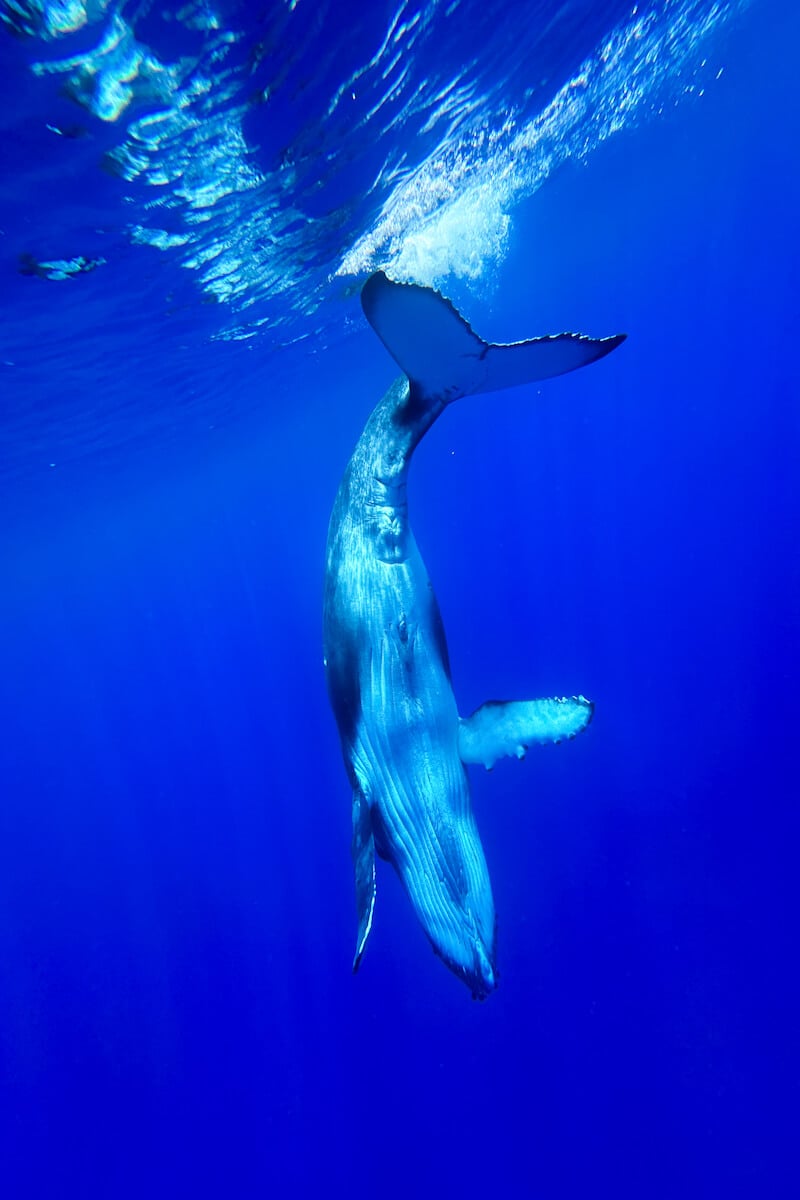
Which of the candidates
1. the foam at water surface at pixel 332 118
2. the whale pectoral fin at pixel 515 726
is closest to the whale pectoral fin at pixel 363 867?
the whale pectoral fin at pixel 515 726

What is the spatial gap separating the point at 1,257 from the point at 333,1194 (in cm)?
1848

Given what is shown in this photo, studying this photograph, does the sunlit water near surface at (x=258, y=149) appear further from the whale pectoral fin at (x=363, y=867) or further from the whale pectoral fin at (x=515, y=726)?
the whale pectoral fin at (x=363, y=867)

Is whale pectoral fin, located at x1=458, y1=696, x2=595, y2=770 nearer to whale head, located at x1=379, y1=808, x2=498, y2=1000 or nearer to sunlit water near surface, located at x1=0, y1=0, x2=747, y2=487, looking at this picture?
whale head, located at x1=379, y1=808, x2=498, y2=1000

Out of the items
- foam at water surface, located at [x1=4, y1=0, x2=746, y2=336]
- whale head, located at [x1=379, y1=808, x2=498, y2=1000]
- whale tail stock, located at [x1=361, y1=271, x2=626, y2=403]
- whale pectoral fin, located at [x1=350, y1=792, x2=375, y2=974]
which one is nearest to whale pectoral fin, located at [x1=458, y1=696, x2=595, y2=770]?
whale head, located at [x1=379, y1=808, x2=498, y2=1000]

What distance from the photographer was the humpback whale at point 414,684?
12.9ft

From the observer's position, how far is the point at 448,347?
386 centimetres

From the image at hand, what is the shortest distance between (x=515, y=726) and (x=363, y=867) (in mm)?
1354

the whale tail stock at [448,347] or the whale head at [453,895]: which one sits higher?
the whale tail stock at [448,347]

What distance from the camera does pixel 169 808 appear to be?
36.9 metres

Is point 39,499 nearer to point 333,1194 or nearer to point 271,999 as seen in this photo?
point 271,999

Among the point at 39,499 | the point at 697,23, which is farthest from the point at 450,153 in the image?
the point at 39,499

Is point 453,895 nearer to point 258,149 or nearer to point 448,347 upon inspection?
point 448,347

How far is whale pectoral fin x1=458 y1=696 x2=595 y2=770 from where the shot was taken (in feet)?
15.5

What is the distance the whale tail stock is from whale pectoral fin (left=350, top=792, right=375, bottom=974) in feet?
8.49
